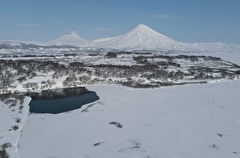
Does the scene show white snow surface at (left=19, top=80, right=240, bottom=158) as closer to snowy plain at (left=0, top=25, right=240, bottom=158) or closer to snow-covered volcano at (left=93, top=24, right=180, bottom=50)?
snowy plain at (left=0, top=25, right=240, bottom=158)

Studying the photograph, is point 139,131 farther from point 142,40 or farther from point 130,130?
point 142,40

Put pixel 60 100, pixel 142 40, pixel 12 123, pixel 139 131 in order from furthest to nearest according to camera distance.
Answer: pixel 142 40 < pixel 60 100 < pixel 12 123 < pixel 139 131

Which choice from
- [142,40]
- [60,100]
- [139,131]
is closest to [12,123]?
[60,100]

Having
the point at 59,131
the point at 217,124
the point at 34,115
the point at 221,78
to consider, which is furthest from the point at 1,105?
the point at 221,78

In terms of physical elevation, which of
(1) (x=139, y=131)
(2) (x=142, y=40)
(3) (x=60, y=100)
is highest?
(2) (x=142, y=40)

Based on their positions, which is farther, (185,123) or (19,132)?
(185,123)

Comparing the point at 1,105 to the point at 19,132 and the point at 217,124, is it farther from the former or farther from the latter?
the point at 217,124

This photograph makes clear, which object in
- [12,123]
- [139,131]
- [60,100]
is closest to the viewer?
[139,131]
